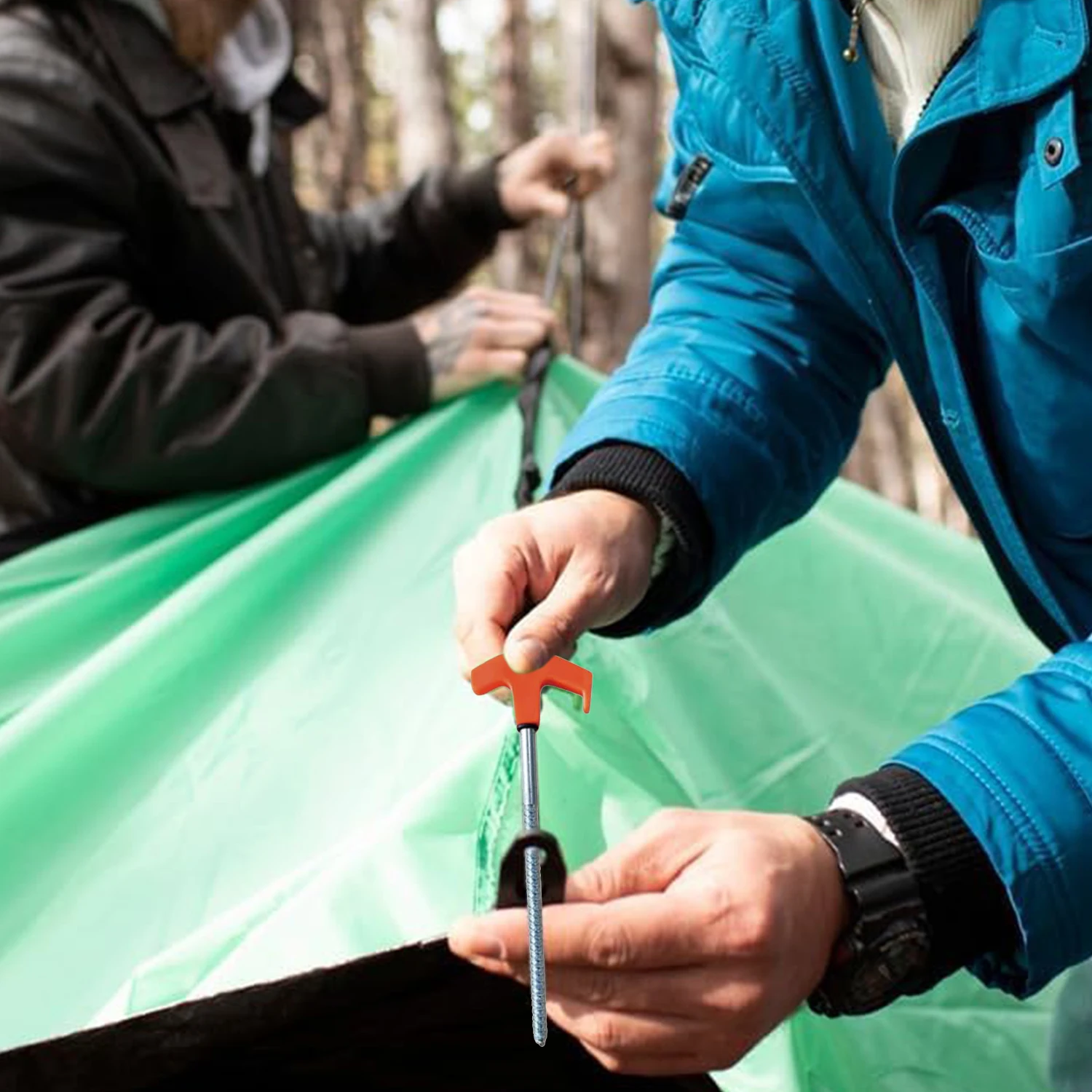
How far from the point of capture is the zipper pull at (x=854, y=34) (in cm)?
106

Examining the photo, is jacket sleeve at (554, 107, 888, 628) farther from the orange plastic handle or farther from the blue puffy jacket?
the orange plastic handle

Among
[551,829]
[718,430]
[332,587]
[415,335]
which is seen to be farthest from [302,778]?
[415,335]

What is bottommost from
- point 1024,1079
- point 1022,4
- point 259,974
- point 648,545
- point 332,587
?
point 1024,1079

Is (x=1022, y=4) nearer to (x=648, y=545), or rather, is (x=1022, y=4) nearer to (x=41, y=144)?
(x=648, y=545)

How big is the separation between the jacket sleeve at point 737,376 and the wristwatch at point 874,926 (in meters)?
0.42

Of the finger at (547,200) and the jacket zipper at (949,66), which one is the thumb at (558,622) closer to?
the jacket zipper at (949,66)

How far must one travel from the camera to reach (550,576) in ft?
3.55

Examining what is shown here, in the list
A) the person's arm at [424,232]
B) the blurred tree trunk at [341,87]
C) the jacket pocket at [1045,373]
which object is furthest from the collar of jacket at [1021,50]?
the blurred tree trunk at [341,87]

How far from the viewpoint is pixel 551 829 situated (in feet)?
3.97

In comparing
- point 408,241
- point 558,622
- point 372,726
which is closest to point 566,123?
point 408,241

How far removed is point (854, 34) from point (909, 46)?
4 cm

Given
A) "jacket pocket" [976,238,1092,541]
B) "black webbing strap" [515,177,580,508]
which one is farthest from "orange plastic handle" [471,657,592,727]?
"black webbing strap" [515,177,580,508]

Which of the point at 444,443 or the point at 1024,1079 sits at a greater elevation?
the point at 444,443

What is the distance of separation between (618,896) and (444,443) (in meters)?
1.28
